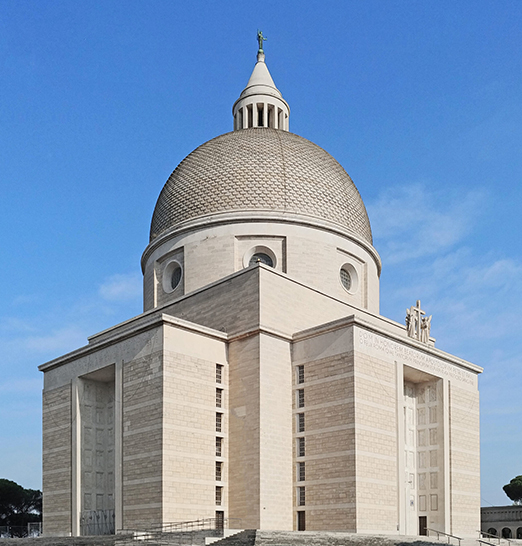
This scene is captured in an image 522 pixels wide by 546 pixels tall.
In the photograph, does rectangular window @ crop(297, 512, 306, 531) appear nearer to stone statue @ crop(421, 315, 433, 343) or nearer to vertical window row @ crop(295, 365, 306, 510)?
vertical window row @ crop(295, 365, 306, 510)

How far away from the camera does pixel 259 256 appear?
120 ft

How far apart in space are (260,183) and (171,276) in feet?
21.8

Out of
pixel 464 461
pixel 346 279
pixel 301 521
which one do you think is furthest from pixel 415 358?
pixel 301 521

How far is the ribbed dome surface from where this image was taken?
37.5 meters

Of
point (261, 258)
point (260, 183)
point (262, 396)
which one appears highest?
point (260, 183)

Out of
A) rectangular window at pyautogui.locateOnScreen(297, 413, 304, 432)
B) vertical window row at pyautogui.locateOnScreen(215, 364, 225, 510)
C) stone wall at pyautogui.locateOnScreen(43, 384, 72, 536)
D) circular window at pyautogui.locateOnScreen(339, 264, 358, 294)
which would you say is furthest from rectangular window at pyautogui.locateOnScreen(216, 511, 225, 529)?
circular window at pyautogui.locateOnScreen(339, 264, 358, 294)

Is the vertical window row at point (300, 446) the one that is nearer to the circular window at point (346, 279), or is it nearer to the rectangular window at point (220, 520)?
the rectangular window at point (220, 520)

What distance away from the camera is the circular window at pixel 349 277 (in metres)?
38.0

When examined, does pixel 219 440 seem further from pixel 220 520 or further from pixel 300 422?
pixel 300 422

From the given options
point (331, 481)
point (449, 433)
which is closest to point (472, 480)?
point (449, 433)

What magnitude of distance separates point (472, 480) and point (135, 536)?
1634cm

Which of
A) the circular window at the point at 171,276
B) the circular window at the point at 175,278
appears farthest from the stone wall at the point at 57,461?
the circular window at the point at 175,278

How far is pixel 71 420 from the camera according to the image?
32094mm

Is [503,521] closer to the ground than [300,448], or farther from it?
closer to the ground
